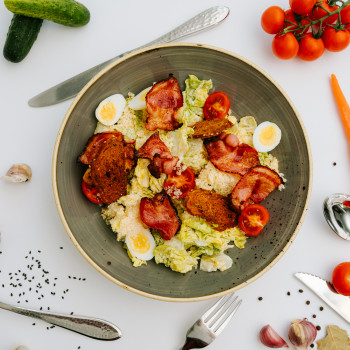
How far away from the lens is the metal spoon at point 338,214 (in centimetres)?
271

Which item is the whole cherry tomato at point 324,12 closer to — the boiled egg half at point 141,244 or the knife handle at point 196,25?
the knife handle at point 196,25

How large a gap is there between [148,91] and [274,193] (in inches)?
43.0

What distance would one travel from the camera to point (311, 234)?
109 inches

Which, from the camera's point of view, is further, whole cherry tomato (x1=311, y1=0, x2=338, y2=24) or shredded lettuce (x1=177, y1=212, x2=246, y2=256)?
whole cherry tomato (x1=311, y1=0, x2=338, y2=24)

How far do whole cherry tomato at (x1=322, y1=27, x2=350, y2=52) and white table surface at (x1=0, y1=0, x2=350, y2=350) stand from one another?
15 cm

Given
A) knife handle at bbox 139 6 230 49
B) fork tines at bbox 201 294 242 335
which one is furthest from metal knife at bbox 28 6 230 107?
fork tines at bbox 201 294 242 335

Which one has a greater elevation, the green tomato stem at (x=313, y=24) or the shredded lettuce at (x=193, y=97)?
the green tomato stem at (x=313, y=24)

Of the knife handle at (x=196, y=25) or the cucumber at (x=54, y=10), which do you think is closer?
the cucumber at (x=54, y=10)

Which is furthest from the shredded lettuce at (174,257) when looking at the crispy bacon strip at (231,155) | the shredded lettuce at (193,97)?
the shredded lettuce at (193,97)

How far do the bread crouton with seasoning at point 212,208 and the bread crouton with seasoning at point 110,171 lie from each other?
45cm

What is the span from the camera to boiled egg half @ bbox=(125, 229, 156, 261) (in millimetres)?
2504

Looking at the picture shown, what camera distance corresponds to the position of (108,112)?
2504 mm

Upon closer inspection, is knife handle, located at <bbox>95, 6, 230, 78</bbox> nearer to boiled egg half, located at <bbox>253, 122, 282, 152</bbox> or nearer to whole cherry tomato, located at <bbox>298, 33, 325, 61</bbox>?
whole cherry tomato, located at <bbox>298, 33, 325, 61</bbox>

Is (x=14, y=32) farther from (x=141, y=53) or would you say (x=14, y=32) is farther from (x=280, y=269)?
(x=280, y=269)
